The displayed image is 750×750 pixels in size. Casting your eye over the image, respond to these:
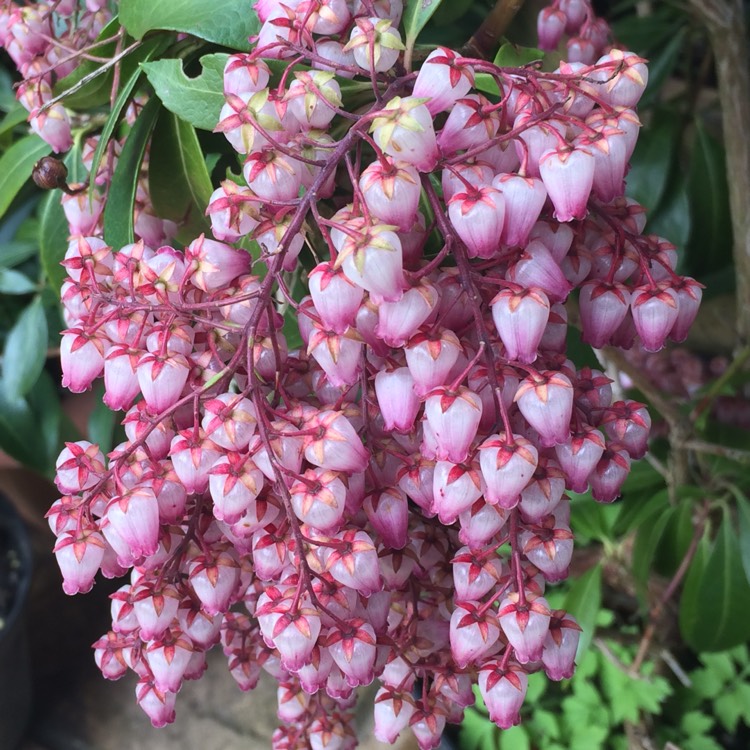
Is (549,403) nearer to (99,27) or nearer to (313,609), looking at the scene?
(313,609)

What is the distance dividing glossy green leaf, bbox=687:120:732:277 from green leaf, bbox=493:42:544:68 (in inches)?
29.9

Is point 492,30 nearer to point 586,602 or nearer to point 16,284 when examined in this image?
point 586,602

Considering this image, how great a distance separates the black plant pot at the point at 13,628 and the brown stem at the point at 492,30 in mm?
1080

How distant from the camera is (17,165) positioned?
754 millimetres

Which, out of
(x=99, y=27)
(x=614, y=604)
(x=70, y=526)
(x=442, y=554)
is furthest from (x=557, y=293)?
(x=614, y=604)

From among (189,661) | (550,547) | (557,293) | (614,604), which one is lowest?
(614,604)

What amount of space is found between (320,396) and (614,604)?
37.0 inches

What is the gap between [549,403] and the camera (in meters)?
0.40

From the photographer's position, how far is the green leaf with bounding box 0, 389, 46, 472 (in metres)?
1.18

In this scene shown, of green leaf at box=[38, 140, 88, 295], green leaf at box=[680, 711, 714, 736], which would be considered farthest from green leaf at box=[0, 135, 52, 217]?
green leaf at box=[680, 711, 714, 736]

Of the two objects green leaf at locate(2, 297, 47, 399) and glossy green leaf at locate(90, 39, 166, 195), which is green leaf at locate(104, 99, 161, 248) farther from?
green leaf at locate(2, 297, 47, 399)

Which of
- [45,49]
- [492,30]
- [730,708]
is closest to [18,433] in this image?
[45,49]

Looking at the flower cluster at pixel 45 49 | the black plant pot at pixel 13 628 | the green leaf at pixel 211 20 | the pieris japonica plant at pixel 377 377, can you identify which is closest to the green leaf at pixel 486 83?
the pieris japonica plant at pixel 377 377

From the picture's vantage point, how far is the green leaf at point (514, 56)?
20.5 inches
